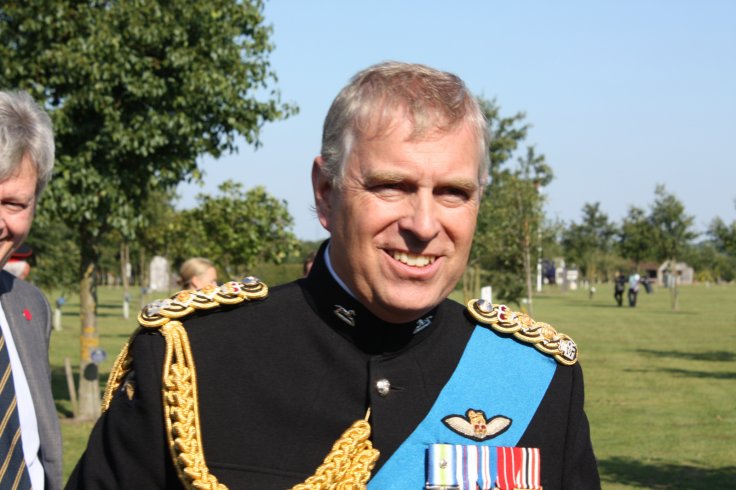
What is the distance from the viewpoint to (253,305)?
2.91m

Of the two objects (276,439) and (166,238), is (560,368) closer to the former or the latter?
(276,439)

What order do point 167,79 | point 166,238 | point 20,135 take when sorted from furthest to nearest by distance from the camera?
point 166,238 → point 167,79 → point 20,135

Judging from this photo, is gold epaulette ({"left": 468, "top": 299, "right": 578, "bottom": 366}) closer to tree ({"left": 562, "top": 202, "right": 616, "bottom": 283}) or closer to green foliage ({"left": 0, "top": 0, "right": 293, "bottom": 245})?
green foliage ({"left": 0, "top": 0, "right": 293, "bottom": 245})

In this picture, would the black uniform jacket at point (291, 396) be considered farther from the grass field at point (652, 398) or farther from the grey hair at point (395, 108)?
the grass field at point (652, 398)

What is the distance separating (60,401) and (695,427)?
9.51m

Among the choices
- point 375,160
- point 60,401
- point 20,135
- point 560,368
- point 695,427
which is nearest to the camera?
point 375,160

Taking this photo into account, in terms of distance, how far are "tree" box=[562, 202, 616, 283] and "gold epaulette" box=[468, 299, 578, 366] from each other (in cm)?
8660

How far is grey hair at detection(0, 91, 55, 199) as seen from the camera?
3.54m

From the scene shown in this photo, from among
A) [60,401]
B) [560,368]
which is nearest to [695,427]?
[60,401]

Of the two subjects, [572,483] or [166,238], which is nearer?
[572,483]

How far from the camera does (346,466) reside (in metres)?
2.64

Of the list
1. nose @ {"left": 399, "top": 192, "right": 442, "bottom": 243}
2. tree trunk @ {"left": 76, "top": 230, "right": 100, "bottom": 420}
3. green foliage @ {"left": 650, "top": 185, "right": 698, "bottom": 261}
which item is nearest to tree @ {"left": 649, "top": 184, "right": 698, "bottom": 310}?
green foliage @ {"left": 650, "top": 185, "right": 698, "bottom": 261}

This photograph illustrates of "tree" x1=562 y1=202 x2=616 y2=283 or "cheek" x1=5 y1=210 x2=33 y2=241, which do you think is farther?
"tree" x1=562 y1=202 x2=616 y2=283

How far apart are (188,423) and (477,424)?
29.6 inches
